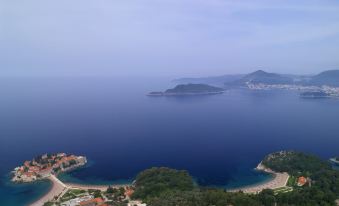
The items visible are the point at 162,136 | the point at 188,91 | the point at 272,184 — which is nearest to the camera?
the point at 272,184

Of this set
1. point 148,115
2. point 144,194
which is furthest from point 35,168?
point 148,115

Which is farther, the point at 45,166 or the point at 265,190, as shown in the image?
the point at 45,166

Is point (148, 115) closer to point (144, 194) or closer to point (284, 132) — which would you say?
point (284, 132)

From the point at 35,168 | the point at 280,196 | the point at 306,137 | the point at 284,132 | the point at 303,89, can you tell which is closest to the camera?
the point at 280,196

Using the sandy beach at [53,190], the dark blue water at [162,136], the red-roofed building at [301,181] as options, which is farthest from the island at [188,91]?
the red-roofed building at [301,181]

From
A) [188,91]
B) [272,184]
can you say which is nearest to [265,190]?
[272,184]

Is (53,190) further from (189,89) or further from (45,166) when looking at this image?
(189,89)

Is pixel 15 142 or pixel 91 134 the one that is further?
pixel 91 134
